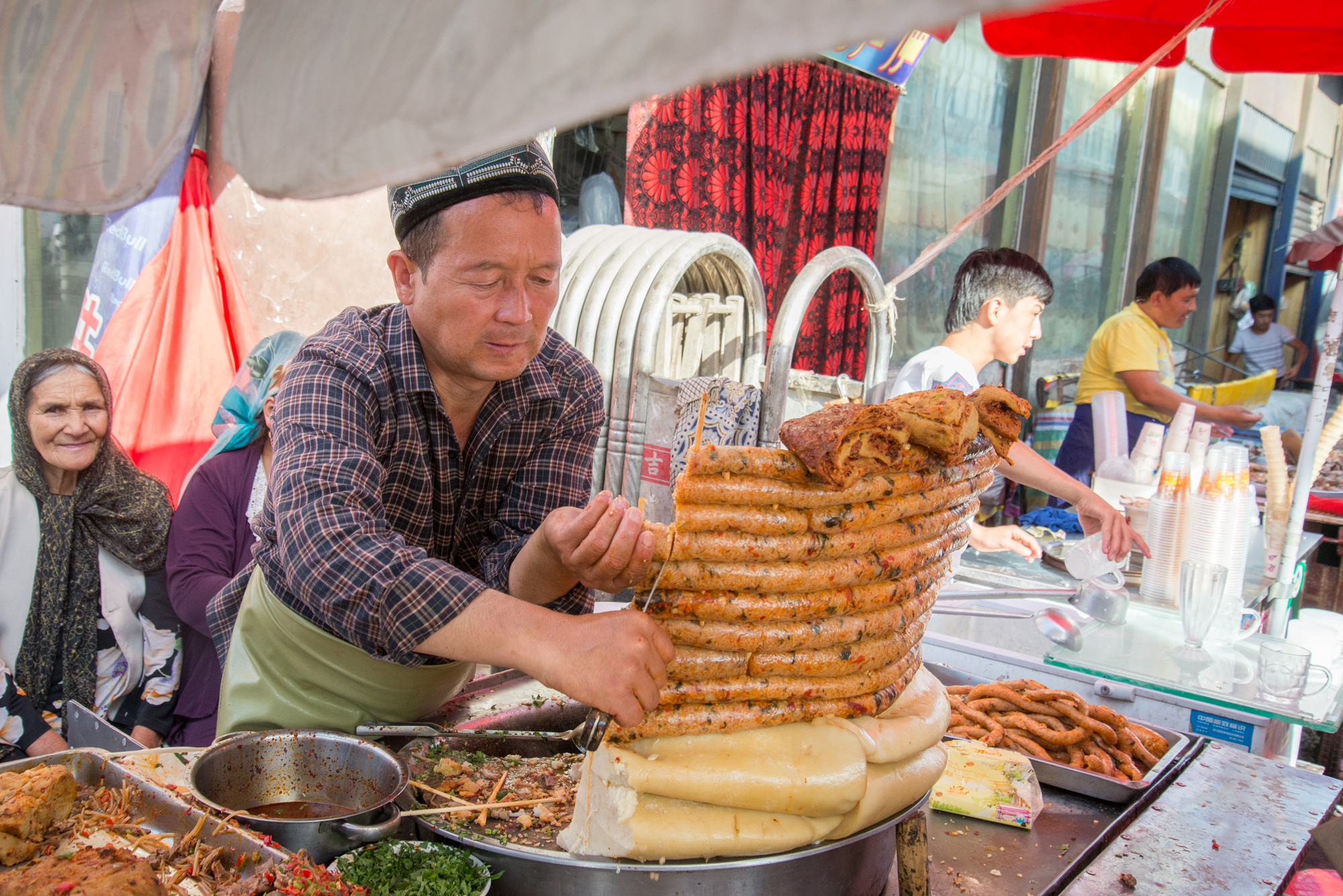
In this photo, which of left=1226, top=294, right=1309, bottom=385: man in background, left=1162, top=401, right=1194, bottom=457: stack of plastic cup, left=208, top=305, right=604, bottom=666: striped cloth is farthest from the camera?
left=1226, top=294, right=1309, bottom=385: man in background

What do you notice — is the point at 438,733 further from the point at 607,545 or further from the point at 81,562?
the point at 81,562

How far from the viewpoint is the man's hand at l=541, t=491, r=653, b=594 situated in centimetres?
129

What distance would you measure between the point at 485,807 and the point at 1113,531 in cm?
267

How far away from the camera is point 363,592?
1.47 m

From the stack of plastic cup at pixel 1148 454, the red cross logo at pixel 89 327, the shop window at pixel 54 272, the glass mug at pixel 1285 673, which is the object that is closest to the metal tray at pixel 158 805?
the glass mug at pixel 1285 673

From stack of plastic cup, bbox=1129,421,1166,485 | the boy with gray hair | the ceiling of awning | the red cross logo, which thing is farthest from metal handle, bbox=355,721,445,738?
stack of plastic cup, bbox=1129,421,1166,485

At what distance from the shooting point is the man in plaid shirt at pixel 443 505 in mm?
1351

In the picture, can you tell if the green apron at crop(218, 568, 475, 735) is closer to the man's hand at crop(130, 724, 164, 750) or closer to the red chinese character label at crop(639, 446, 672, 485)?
the man's hand at crop(130, 724, 164, 750)

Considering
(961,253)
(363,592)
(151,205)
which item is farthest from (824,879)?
(961,253)

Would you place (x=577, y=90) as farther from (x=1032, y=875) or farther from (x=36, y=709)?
(x=36, y=709)

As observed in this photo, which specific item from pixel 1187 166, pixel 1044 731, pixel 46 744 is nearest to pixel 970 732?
pixel 1044 731

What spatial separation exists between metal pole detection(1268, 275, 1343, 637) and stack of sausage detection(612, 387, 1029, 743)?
7.17ft

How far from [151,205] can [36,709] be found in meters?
1.96

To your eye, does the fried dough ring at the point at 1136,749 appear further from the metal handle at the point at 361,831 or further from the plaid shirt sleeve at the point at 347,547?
the metal handle at the point at 361,831
